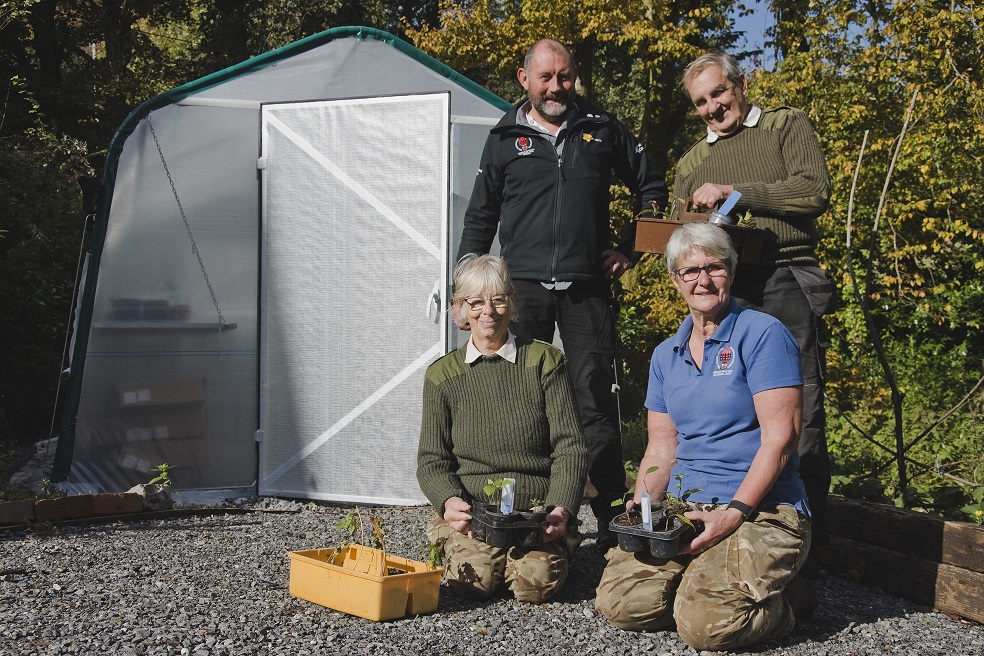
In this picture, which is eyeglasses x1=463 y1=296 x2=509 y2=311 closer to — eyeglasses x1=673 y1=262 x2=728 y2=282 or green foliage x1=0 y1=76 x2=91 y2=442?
eyeglasses x1=673 y1=262 x2=728 y2=282

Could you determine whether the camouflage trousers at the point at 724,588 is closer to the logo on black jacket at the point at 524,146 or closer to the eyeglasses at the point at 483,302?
the eyeglasses at the point at 483,302

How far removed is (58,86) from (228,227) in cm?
874

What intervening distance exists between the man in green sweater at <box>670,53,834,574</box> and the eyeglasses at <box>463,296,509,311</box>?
753mm

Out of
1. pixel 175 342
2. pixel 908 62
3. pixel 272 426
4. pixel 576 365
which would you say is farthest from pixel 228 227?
pixel 908 62

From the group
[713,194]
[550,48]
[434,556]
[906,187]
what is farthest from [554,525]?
[906,187]

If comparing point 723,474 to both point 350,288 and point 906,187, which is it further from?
point 906,187

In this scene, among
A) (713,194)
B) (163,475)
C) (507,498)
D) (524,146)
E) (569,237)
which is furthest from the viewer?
(163,475)

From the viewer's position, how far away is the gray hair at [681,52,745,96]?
11.5 ft

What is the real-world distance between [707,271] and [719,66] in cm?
91

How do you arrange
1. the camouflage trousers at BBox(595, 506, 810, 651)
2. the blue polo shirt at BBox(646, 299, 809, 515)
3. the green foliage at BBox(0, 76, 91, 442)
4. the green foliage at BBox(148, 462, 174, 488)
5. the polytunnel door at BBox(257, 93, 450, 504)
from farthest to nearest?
1. the green foliage at BBox(0, 76, 91, 442)
2. the polytunnel door at BBox(257, 93, 450, 504)
3. the green foliage at BBox(148, 462, 174, 488)
4. the blue polo shirt at BBox(646, 299, 809, 515)
5. the camouflage trousers at BBox(595, 506, 810, 651)

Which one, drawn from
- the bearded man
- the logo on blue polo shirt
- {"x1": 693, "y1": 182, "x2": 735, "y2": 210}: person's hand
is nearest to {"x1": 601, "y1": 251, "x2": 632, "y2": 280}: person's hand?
the bearded man

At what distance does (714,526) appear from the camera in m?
2.85

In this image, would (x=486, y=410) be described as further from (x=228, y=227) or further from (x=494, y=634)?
(x=228, y=227)

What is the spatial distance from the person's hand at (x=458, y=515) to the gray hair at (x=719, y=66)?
162 centimetres
